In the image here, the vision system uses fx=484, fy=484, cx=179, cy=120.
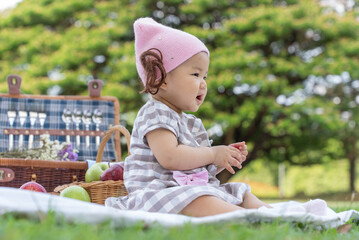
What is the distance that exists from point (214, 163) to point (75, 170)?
3.74 feet

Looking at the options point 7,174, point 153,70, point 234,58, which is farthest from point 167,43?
point 234,58

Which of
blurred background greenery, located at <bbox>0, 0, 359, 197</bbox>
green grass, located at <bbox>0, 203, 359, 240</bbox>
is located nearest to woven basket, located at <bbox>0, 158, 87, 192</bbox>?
green grass, located at <bbox>0, 203, 359, 240</bbox>

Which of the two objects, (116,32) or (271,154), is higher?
(116,32)

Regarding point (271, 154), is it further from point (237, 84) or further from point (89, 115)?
point (89, 115)

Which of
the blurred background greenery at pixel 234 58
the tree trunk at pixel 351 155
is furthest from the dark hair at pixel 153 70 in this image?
the tree trunk at pixel 351 155

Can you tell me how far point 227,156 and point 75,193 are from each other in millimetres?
648

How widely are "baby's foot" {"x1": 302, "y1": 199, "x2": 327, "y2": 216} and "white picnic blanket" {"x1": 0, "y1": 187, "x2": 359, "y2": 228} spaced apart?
0.35ft

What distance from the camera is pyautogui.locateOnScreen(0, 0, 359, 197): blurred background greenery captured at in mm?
7910

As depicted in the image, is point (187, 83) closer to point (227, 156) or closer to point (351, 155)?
point (227, 156)

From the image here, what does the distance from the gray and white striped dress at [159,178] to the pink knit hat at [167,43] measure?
17cm

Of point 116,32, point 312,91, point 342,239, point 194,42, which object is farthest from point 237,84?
point 342,239

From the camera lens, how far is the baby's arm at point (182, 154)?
5.59ft

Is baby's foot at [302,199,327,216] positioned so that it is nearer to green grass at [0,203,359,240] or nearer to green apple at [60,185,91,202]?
green grass at [0,203,359,240]

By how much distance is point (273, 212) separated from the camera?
1.46 metres
